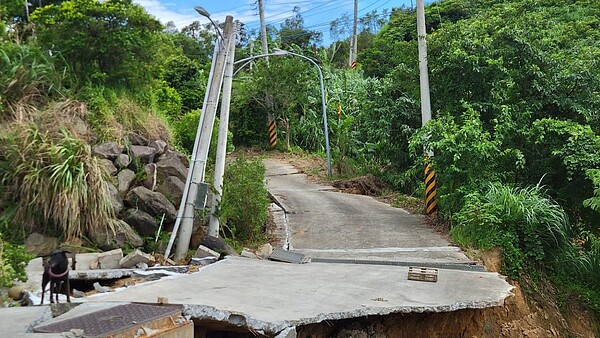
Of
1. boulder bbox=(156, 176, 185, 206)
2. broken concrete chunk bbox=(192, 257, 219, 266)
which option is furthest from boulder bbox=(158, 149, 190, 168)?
broken concrete chunk bbox=(192, 257, 219, 266)

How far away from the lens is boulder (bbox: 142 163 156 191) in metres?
11.2

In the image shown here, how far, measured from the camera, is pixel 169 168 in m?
11.8

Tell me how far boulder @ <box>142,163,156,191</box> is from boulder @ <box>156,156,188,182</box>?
206 millimetres

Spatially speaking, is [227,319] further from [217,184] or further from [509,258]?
[509,258]

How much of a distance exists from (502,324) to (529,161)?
16.5 feet

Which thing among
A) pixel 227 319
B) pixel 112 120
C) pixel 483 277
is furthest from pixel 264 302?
pixel 112 120

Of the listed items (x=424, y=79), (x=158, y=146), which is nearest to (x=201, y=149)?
(x=158, y=146)

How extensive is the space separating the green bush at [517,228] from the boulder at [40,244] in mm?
7351

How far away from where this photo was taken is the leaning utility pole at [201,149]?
32.0ft

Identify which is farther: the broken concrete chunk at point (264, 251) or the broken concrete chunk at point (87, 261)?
the broken concrete chunk at point (264, 251)

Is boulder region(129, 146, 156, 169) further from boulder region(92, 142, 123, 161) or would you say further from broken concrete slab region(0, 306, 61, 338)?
broken concrete slab region(0, 306, 61, 338)

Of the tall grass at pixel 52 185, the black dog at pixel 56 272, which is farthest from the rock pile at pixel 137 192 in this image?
the black dog at pixel 56 272

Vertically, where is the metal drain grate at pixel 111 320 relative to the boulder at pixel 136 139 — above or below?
below

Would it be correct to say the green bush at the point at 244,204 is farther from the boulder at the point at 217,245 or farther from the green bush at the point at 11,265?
the green bush at the point at 11,265
